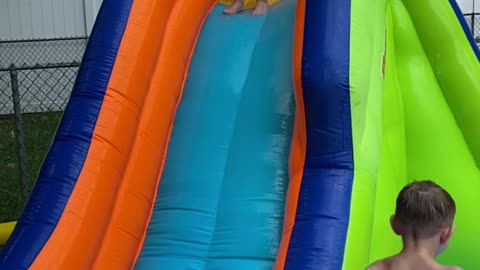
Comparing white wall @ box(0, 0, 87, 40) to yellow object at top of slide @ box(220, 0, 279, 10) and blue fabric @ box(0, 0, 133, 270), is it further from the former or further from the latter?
blue fabric @ box(0, 0, 133, 270)

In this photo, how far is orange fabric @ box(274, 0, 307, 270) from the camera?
9.73 ft

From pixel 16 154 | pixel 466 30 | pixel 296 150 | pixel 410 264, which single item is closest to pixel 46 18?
pixel 16 154

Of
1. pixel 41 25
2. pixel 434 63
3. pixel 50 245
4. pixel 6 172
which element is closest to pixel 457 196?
pixel 434 63

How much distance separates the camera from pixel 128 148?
11.2 feet

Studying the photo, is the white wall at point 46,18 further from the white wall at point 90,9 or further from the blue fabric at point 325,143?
the blue fabric at point 325,143

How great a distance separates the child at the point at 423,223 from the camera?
236 centimetres

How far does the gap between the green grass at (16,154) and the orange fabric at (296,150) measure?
10.1ft

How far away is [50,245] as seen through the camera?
2.93 m

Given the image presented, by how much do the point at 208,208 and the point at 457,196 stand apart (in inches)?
47.7

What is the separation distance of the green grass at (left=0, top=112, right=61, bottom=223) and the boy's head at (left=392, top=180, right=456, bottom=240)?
3891 mm

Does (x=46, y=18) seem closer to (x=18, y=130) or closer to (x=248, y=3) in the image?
(x=18, y=130)

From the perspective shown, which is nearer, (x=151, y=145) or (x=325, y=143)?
(x=325, y=143)

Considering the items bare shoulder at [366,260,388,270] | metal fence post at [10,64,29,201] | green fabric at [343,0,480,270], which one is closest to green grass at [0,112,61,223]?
metal fence post at [10,64,29,201]

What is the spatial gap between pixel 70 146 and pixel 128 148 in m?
0.27
